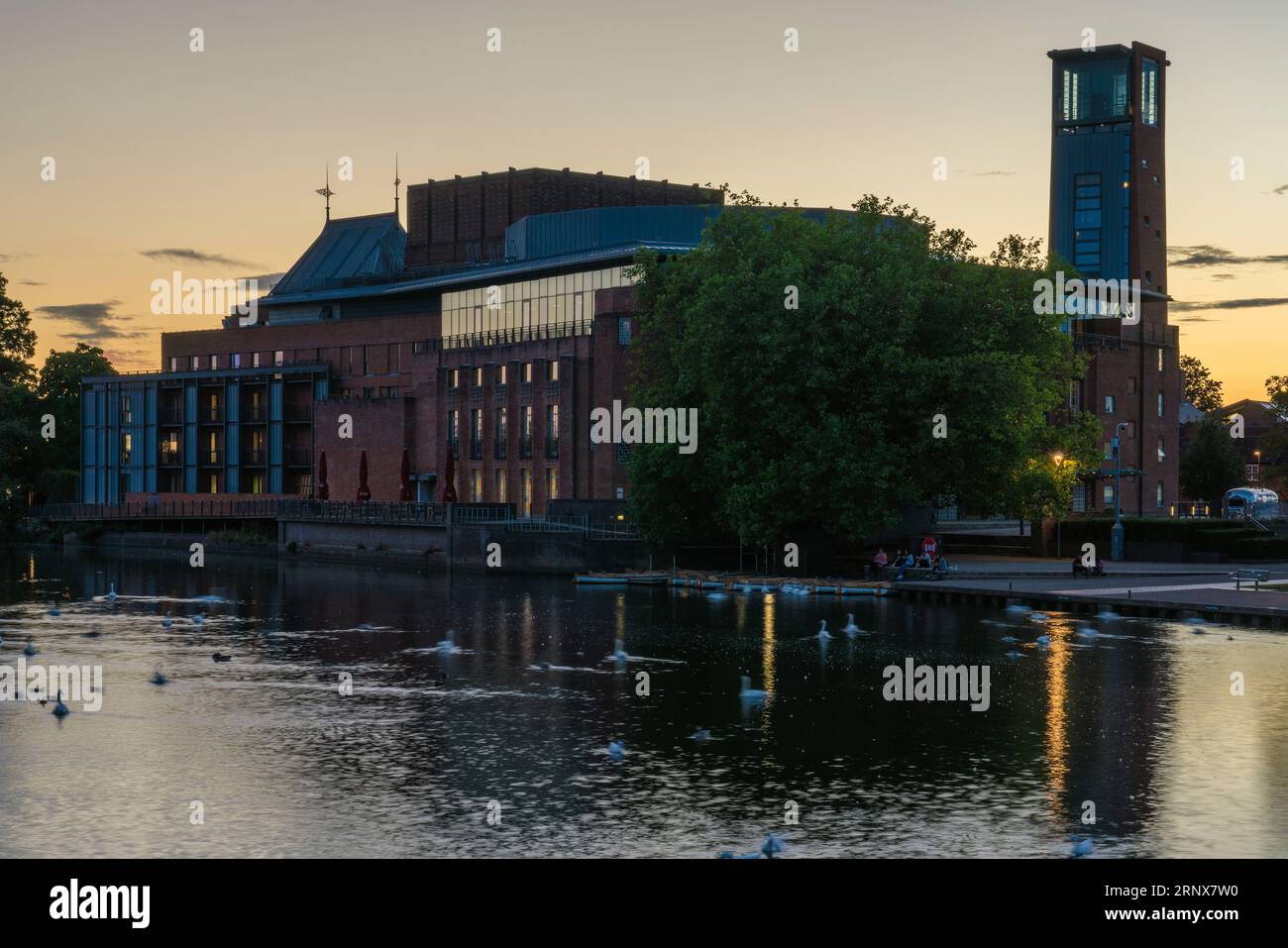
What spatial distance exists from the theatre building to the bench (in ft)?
118

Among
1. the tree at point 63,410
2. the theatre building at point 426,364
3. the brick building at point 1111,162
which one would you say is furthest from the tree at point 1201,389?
the tree at point 63,410

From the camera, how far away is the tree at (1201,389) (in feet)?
609

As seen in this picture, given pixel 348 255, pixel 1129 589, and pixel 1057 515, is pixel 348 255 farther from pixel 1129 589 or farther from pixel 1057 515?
pixel 1129 589

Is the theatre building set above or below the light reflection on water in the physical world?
above

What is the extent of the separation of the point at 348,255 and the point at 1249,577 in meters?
91.2

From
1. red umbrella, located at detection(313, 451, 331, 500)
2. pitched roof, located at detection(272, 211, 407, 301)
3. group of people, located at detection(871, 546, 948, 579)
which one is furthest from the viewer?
pitched roof, located at detection(272, 211, 407, 301)

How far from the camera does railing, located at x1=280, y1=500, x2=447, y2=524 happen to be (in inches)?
3182

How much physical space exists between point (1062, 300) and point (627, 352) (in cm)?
2659

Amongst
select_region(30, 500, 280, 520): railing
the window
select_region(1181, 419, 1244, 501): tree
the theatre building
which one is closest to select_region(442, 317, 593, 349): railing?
the theatre building

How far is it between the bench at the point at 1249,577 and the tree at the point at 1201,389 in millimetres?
132001

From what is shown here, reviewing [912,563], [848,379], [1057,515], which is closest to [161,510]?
→ [848,379]

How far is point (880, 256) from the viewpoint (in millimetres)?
63312

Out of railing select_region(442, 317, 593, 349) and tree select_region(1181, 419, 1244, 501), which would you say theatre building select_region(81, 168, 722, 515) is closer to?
railing select_region(442, 317, 593, 349)

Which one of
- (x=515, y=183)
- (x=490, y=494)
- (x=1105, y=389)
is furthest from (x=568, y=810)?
(x=515, y=183)
